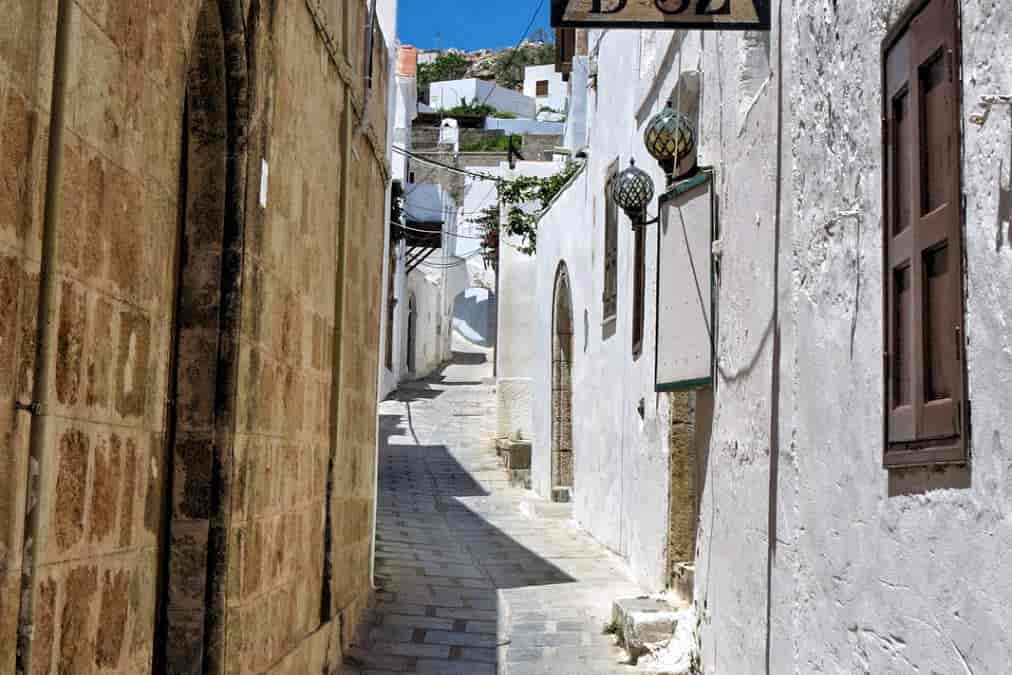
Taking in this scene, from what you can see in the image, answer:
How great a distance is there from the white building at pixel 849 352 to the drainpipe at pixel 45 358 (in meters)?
1.99

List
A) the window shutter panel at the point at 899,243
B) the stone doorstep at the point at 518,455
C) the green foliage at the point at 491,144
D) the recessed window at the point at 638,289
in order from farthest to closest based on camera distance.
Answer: the green foliage at the point at 491,144, the stone doorstep at the point at 518,455, the recessed window at the point at 638,289, the window shutter panel at the point at 899,243

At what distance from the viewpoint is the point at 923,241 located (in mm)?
3080

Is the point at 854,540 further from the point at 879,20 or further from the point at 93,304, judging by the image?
the point at 93,304

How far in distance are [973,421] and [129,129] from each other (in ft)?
7.15

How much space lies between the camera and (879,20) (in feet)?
11.4

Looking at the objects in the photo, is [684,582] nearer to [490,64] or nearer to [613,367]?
[613,367]

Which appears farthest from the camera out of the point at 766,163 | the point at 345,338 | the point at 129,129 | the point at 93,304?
the point at 345,338

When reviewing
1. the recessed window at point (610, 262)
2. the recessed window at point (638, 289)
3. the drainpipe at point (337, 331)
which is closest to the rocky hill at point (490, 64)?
the recessed window at point (610, 262)

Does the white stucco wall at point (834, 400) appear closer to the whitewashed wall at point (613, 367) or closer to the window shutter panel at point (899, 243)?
the window shutter panel at point (899, 243)

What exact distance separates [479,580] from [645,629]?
3014 millimetres

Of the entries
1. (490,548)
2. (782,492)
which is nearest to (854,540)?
(782,492)

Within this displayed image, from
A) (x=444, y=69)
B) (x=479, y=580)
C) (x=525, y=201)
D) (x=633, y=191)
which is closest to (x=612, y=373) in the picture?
(x=479, y=580)

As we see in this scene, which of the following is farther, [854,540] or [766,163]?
[766,163]

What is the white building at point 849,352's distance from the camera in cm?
272
